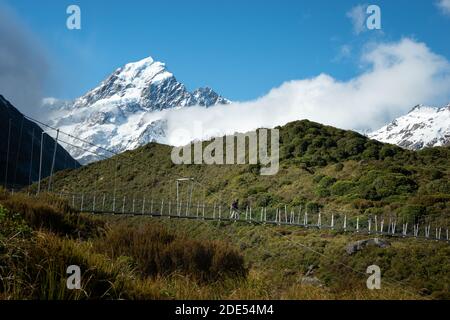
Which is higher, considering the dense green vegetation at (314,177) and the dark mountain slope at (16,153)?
the dark mountain slope at (16,153)

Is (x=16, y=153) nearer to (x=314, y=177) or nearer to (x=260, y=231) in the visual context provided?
(x=314, y=177)

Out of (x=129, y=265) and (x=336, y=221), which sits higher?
(x=336, y=221)

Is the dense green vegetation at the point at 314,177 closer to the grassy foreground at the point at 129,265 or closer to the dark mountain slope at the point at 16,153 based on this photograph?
the grassy foreground at the point at 129,265

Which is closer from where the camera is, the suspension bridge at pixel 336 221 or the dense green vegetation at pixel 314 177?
the suspension bridge at pixel 336 221

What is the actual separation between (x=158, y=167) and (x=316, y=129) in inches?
801

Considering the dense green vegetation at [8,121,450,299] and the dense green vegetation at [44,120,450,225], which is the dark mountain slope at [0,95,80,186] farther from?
the dense green vegetation at [8,121,450,299]

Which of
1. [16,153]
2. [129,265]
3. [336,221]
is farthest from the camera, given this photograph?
[16,153]

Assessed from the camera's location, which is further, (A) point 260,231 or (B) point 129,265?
(A) point 260,231

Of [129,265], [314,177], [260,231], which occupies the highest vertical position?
[314,177]

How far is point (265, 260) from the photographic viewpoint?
26.8 metres

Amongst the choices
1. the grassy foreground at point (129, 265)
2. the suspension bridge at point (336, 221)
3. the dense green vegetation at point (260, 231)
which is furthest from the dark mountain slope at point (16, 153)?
the grassy foreground at point (129, 265)

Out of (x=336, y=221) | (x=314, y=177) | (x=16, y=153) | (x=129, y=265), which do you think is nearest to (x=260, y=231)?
(x=336, y=221)
